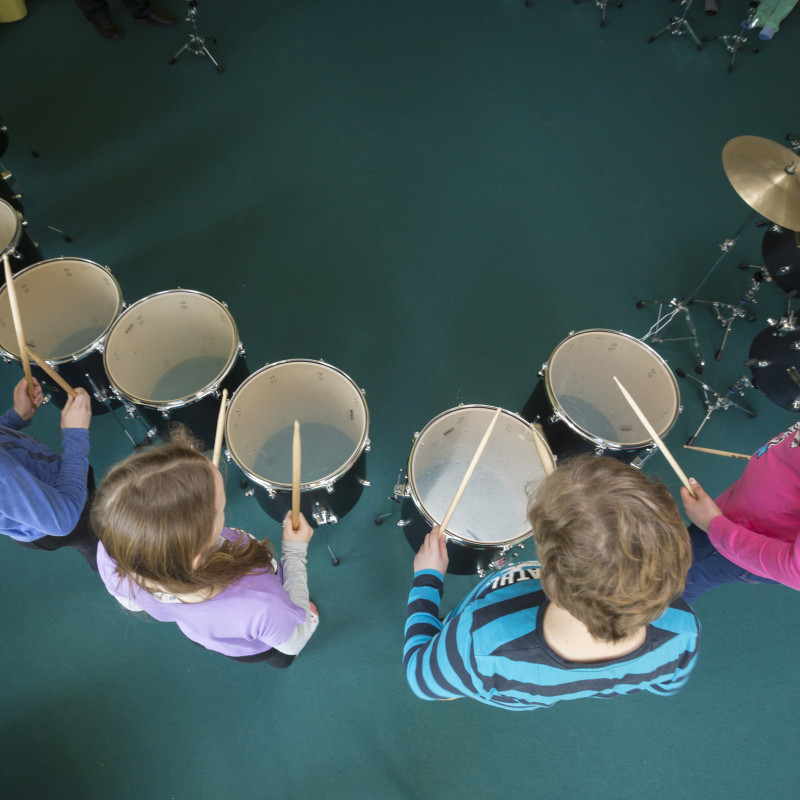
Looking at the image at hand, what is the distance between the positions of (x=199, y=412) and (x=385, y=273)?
4.84ft

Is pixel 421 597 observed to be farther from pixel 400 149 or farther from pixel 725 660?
pixel 400 149

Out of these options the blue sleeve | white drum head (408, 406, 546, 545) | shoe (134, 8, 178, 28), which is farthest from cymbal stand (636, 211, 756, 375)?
shoe (134, 8, 178, 28)

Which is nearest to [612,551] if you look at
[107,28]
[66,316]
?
[66,316]

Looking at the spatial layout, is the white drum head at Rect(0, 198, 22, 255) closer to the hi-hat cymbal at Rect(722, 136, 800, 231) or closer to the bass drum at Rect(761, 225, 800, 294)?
the hi-hat cymbal at Rect(722, 136, 800, 231)

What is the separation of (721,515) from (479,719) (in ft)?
3.80

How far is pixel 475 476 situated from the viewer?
6.79ft

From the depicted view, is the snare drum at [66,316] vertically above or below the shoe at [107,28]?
below

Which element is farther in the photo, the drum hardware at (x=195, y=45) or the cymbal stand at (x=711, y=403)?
the drum hardware at (x=195, y=45)

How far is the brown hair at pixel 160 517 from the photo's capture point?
109cm

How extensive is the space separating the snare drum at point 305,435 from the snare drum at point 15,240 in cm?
118

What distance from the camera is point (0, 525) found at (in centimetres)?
147

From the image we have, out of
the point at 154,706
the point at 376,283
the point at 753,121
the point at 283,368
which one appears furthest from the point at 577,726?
the point at 753,121

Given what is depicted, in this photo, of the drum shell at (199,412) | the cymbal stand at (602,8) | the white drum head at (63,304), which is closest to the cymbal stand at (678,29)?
the cymbal stand at (602,8)

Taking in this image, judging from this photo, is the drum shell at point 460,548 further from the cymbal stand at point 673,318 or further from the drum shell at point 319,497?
the cymbal stand at point 673,318
